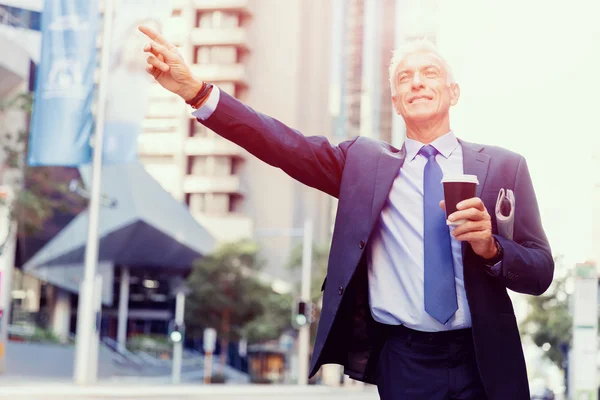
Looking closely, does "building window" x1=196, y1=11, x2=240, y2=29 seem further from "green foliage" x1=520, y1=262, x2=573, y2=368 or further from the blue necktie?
the blue necktie

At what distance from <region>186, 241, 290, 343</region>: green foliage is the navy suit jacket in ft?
153

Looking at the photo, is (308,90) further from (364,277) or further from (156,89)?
(364,277)

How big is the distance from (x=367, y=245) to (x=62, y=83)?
20.8 meters

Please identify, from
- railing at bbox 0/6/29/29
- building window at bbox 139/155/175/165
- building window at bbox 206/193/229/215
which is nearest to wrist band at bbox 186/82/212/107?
railing at bbox 0/6/29/29

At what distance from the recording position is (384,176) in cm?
305

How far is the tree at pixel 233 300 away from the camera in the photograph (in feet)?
164

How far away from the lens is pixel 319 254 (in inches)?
2184

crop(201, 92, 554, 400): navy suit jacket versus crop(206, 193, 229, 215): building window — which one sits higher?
crop(206, 193, 229, 215): building window

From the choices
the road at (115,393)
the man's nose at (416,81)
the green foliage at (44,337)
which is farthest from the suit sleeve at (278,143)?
the green foliage at (44,337)

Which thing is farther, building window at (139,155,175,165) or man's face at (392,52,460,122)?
building window at (139,155,175,165)

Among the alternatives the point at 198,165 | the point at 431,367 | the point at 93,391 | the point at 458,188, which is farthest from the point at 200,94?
the point at 198,165

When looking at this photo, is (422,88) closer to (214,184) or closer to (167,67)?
(167,67)

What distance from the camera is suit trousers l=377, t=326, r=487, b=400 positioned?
276cm

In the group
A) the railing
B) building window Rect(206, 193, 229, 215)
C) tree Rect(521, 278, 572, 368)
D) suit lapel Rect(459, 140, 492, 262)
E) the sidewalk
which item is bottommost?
the sidewalk
